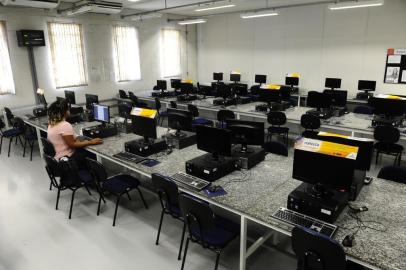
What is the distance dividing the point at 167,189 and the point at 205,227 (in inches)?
22.7

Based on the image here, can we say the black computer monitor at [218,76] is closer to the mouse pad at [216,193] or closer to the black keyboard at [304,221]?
the mouse pad at [216,193]

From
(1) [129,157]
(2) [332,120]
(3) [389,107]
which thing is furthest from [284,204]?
(3) [389,107]

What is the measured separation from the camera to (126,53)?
9227 millimetres

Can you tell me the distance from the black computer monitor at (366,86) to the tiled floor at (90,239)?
6.33 meters

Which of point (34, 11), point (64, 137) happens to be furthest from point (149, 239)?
point (34, 11)

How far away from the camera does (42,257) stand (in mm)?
3006

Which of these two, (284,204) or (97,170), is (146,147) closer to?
(97,170)

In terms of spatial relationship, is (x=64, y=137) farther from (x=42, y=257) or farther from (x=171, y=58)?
(x=171, y=58)

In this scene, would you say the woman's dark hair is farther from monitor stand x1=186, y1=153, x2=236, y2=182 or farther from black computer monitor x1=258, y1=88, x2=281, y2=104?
black computer monitor x1=258, y1=88, x2=281, y2=104

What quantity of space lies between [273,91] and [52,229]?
15.6 ft

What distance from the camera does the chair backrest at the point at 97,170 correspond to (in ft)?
11.1

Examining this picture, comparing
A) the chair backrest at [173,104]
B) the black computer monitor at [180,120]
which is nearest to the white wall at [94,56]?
the chair backrest at [173,104]

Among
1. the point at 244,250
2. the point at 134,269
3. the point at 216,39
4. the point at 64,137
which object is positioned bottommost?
the point at 134,269

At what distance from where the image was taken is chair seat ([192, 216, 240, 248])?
246 centimetres
